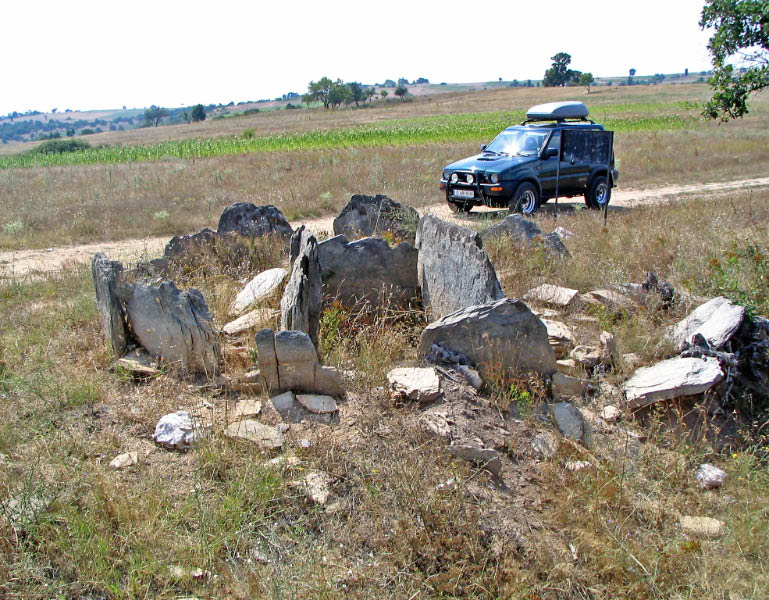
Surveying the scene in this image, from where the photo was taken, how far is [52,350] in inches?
206

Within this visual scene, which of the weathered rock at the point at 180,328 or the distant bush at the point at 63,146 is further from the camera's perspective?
the distant bush at the point at 63,146

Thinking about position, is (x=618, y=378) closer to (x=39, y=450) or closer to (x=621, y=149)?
(x=39, y=450)

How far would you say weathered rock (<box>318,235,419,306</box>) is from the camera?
667cm

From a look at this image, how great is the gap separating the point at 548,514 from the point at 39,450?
3.13 m

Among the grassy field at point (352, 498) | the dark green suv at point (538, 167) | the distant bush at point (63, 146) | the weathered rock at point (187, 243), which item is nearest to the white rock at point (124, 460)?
the grassy field at point (352, 498)

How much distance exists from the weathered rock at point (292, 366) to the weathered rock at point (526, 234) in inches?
175

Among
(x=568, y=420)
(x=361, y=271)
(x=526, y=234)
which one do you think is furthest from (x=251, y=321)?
(x=526, y=234)

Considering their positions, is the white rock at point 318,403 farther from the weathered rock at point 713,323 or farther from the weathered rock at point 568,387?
the weathered rock at point 713,323

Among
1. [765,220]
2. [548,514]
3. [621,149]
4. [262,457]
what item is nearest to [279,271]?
[262,457]

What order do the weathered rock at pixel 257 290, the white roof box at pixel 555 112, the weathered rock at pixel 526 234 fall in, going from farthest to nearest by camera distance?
the white roof box at pixel 555 112, the weathered rock at pixel 526 234, the weathered rock at pixel 257 290

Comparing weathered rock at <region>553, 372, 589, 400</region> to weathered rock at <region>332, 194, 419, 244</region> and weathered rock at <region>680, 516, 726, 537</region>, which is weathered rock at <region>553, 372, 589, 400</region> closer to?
weathered rock at <region>680, 516, 726, 537</region>

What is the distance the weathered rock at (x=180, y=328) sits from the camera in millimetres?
4836

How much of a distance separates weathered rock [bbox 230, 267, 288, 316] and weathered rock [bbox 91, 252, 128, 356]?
47.5 inches

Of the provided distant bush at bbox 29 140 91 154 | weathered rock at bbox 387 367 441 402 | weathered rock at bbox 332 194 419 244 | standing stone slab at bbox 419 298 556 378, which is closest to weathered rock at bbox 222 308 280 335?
weathered rock at bbox 387 367 441 402
